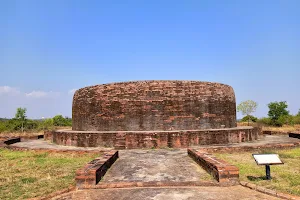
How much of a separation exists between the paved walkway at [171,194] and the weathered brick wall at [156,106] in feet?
21.1

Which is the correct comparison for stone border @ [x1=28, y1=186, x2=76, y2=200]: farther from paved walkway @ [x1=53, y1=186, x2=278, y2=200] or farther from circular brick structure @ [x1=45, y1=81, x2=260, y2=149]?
circular brick structure @ [x1=45, y1=81, x2=260, y2=149]

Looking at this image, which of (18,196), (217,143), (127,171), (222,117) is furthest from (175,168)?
(222,117)

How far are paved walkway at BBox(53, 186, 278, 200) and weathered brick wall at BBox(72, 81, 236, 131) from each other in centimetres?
642

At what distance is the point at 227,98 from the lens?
481 inches

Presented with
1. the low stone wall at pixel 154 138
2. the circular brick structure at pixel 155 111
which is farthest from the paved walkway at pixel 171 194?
the circular brick structure at pixel 155 111

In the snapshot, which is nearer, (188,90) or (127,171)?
(127,171)

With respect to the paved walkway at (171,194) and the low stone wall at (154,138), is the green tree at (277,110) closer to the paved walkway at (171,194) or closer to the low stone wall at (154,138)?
the low stone wall at (154,138)

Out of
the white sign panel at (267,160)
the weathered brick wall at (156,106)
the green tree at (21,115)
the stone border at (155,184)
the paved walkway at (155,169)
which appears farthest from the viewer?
the green tree at (21,115)

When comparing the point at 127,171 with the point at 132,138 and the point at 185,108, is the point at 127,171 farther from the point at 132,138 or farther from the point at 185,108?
the point at 185,108

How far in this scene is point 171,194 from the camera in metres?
3.96

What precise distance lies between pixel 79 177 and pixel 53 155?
14.0ft

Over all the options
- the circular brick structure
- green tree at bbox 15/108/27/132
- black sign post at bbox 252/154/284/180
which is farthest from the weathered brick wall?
green tree at bbox 15/108/27/132

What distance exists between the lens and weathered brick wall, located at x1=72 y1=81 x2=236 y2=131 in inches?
421

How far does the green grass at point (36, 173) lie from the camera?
4.39 meters
